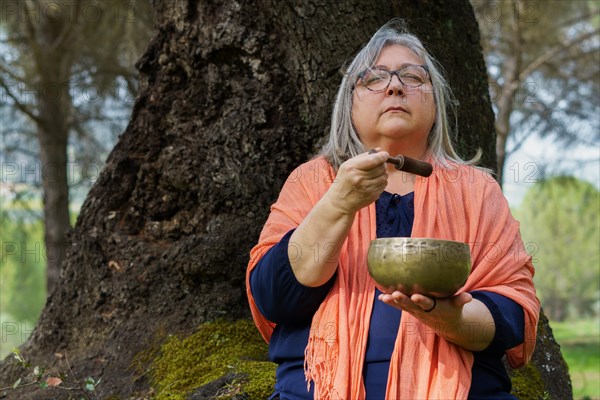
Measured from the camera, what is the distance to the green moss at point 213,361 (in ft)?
9.68

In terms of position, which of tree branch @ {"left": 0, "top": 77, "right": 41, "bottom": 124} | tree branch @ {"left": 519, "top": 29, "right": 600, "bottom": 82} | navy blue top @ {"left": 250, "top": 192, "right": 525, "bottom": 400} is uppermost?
tree branch @ {"left": 519, "top": 29, "right": 600, "bottom": 82}

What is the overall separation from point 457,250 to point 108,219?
2.16m

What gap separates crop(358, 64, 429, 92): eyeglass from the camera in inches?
99.7

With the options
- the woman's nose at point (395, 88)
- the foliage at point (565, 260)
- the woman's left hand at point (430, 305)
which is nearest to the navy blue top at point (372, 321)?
the woman's left hand at point (430, 305)

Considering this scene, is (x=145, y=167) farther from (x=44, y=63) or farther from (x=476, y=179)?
(x=44, y=63)

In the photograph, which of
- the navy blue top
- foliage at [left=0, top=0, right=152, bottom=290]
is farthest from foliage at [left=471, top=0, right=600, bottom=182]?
the navy blue top

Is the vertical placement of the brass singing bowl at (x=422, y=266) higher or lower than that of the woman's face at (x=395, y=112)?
lower

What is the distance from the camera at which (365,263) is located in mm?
2332

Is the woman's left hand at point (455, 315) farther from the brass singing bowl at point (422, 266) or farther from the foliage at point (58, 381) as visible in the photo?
the foliage at point (58, 381)

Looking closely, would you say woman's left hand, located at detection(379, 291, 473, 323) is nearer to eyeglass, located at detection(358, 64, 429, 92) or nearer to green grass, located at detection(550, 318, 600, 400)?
eyeglass, located at detection(358, 64, 429, 92)

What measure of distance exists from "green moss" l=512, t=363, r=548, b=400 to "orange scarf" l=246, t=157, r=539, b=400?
80 cm

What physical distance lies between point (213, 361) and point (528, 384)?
1.33m

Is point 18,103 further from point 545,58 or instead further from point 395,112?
point 545,58

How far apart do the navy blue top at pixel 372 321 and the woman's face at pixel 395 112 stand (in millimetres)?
201
